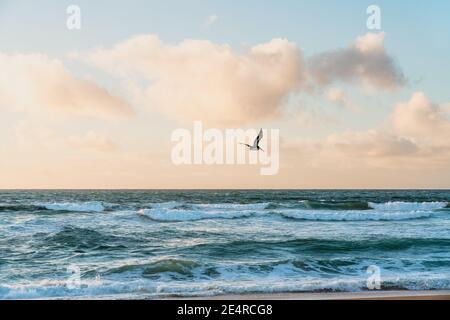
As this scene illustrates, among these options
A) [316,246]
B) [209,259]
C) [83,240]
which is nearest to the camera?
[209,259]

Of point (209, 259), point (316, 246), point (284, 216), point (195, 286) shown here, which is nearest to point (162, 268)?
point (209, 259)

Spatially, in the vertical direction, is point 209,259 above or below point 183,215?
below

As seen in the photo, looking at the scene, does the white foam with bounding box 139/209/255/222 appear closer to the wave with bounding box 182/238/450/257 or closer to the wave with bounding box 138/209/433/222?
the wave with bounding box 138/209/433/222

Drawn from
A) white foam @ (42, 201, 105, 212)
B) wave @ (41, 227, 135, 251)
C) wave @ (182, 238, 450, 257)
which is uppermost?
white foam @ (42, 201, 105, 212)

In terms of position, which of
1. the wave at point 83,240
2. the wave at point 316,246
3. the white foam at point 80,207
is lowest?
the wave at point 316,246

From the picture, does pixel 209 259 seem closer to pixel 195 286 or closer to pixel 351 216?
pixel 195 286

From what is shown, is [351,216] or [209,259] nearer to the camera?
[209,259]

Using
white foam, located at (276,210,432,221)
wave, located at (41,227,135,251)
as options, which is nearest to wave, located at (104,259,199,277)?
wave, located at (41,227,135,251)

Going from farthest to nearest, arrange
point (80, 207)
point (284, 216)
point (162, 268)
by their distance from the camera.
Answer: point (80, 207) < point (284, 216) < point (162, 268)

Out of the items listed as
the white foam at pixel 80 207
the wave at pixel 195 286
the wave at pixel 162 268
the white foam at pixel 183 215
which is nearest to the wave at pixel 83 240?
the wave at pixel 162 268

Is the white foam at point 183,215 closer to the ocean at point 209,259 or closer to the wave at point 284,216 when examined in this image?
the wave at point 284,216
